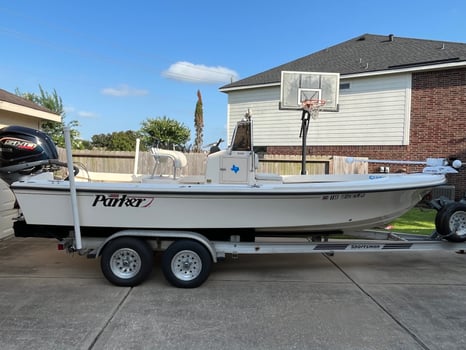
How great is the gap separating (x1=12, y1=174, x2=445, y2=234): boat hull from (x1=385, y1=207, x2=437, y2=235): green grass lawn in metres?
2.82

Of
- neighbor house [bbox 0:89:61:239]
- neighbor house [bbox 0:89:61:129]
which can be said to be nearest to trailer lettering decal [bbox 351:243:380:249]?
neighbor house [bbox 0:89:61:239]

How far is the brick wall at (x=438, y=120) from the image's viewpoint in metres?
Result: 12.0

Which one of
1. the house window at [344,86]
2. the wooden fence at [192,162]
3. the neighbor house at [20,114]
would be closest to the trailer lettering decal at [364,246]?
the wooden fence at [192,162]

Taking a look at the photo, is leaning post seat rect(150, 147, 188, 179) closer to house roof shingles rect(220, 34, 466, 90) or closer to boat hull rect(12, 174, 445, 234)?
boat hull rect(12, 174, 445, 234)

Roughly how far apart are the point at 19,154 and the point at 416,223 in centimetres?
771

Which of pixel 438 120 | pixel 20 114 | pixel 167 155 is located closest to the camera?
pixel 167 155

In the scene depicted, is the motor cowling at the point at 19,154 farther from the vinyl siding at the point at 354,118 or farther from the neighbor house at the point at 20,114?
the vinyl siding at the point at 354,118

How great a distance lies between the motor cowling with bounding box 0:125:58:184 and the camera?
4.62m

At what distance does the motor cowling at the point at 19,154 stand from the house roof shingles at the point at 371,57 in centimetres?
1120

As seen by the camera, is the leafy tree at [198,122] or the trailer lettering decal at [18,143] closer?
the trailer lettering decal at [18,143]

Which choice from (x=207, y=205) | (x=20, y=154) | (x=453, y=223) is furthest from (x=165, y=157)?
(x=453, y=223)

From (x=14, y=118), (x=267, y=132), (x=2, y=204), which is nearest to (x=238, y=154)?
(x=2, y=204)

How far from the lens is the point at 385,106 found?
13039 millimetres

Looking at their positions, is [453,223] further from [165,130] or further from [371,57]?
[165,130]
